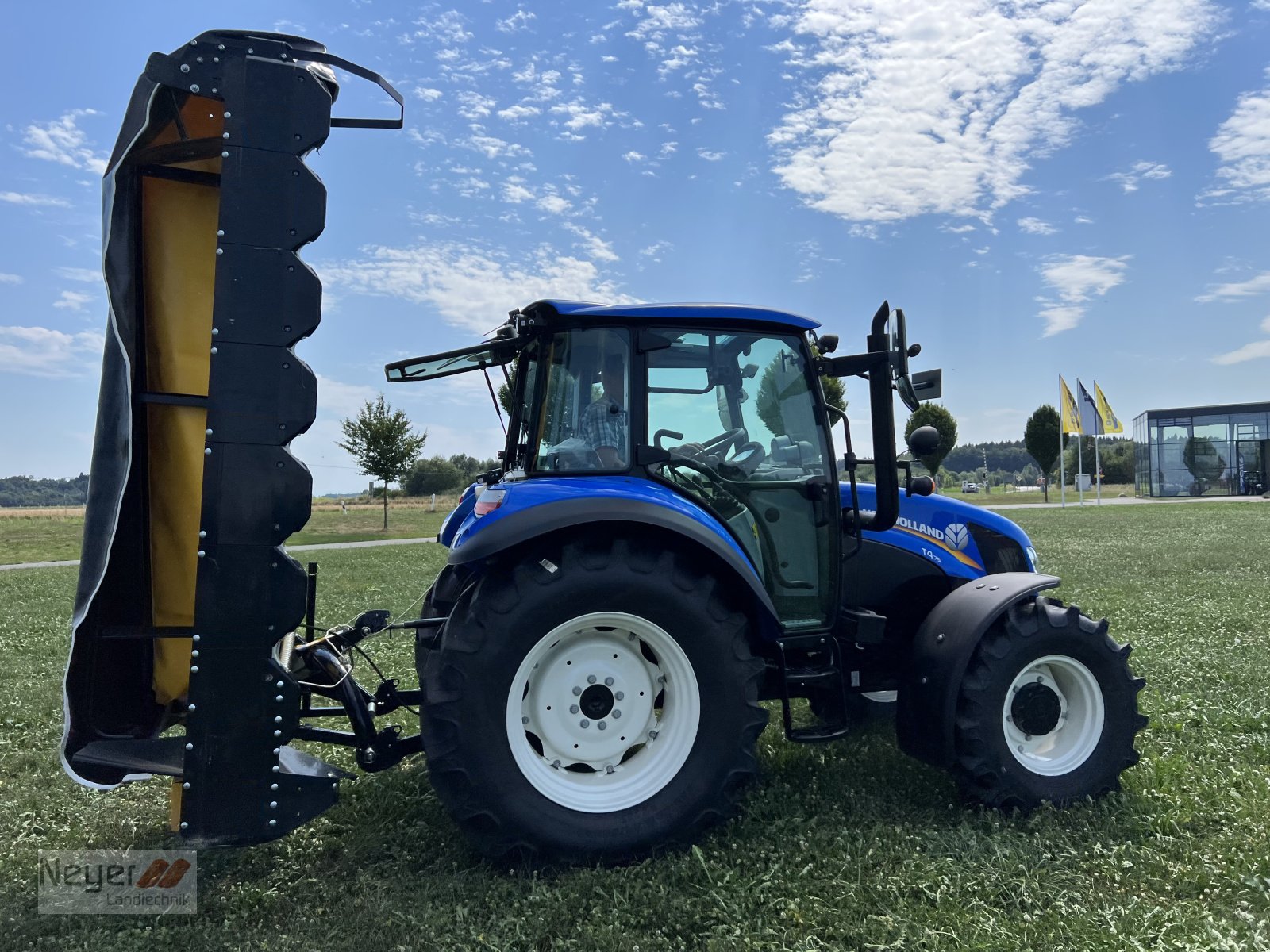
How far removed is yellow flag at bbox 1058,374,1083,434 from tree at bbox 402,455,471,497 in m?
31.1

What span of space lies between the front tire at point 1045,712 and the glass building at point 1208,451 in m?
56.0

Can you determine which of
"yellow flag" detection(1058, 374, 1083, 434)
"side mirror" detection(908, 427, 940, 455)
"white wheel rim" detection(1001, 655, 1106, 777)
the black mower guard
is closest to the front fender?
"white wheel rim" detection(1001, 655, 1106, 777)

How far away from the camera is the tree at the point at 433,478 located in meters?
49.8

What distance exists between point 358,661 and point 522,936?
4.76 meters

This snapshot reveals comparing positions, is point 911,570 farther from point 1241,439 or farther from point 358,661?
point 1241,439

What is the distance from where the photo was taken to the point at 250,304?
10.1 feet

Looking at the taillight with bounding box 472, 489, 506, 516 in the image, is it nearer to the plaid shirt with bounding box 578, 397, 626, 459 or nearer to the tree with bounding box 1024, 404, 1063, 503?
the plaid shirt with bounding box 578, 397, 626, 459

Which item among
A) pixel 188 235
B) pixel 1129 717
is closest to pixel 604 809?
pixel 1129 717

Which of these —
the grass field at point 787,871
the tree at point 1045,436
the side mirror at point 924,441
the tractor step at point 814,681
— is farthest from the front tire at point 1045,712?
the tree at point 1045,436

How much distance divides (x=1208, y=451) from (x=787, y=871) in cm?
5863

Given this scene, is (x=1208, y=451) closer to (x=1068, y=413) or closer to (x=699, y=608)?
(x=1068, y=413)

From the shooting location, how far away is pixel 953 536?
15.7ft

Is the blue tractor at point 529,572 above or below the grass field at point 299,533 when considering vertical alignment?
above

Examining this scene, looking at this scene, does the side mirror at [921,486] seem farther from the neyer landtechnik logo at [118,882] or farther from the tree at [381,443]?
the tree at [381,443]
